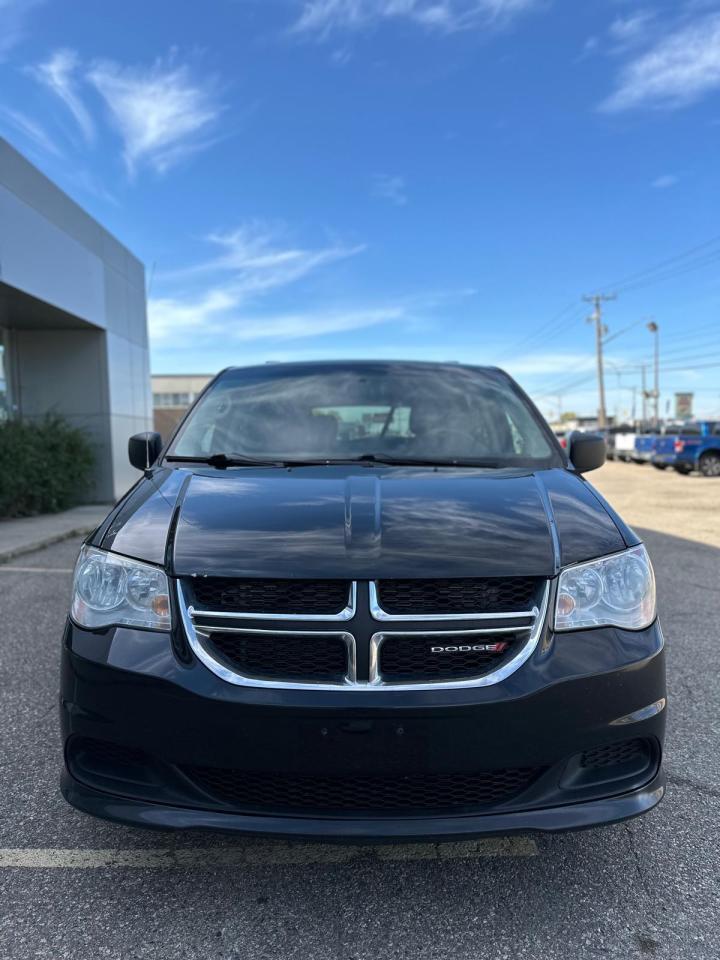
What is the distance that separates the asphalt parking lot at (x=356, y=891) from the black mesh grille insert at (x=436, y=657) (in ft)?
2.39

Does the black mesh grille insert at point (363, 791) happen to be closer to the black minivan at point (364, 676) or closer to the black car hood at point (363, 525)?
the black minivan at point (364, 676)

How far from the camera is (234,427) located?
3371mm

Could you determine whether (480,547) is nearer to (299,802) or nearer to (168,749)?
(299,802)

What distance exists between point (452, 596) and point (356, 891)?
3.19ft

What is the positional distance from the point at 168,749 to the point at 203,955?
21.3 inches

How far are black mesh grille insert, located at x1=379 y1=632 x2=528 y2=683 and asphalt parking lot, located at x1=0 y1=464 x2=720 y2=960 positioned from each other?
73 centimetres

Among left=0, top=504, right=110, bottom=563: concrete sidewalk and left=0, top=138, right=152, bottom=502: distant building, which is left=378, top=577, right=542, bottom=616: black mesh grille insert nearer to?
left=0, top=504, right=110, bottom=563: concrete sidewalk

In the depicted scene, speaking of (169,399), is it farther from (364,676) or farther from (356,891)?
(364,676)

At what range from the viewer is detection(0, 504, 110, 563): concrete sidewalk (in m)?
7.80

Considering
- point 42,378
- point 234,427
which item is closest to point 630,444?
point 42,378

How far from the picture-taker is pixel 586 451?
3.27 m

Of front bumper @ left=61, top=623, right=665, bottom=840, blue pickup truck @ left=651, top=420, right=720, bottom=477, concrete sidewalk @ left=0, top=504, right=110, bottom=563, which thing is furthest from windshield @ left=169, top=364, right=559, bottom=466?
blue pickup truck @ left=651, top=420, right=720, bottom=477

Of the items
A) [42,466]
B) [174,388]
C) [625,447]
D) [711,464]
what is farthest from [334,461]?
[174,388]

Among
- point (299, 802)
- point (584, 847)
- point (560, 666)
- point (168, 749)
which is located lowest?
point (584, 847)
